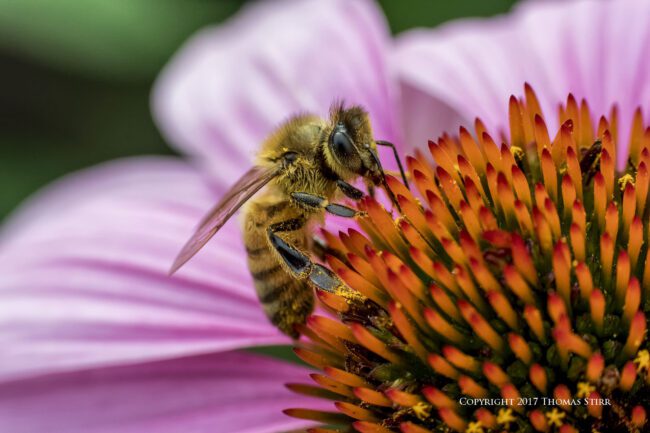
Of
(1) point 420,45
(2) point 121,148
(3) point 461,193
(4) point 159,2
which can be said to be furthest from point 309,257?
(2) point 121,148

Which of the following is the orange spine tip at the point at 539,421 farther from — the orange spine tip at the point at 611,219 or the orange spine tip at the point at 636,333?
→ the orange spine tip at the point at 611,219

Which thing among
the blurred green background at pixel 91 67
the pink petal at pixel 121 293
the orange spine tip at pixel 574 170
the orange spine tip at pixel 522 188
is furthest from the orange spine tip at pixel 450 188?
the blurred green background at pixel 91 67

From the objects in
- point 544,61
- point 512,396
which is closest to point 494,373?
point 512,396

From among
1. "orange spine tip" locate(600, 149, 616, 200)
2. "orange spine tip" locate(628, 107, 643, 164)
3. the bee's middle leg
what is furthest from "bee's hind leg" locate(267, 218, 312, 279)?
"orange spine tip" locate(628, 107, 643, 164)

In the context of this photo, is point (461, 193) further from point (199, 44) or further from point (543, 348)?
point (199, 44)

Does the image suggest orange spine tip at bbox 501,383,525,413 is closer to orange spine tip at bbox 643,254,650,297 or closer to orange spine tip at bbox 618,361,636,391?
orange spine tip at bbox 618,361,636,391

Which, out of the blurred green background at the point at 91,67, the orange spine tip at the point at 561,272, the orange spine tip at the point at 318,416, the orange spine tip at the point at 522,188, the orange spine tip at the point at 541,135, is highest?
the blurred green background at the point at 91,67

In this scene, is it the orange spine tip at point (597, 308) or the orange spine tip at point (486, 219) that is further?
the orange spine tip at point (486, 219)
